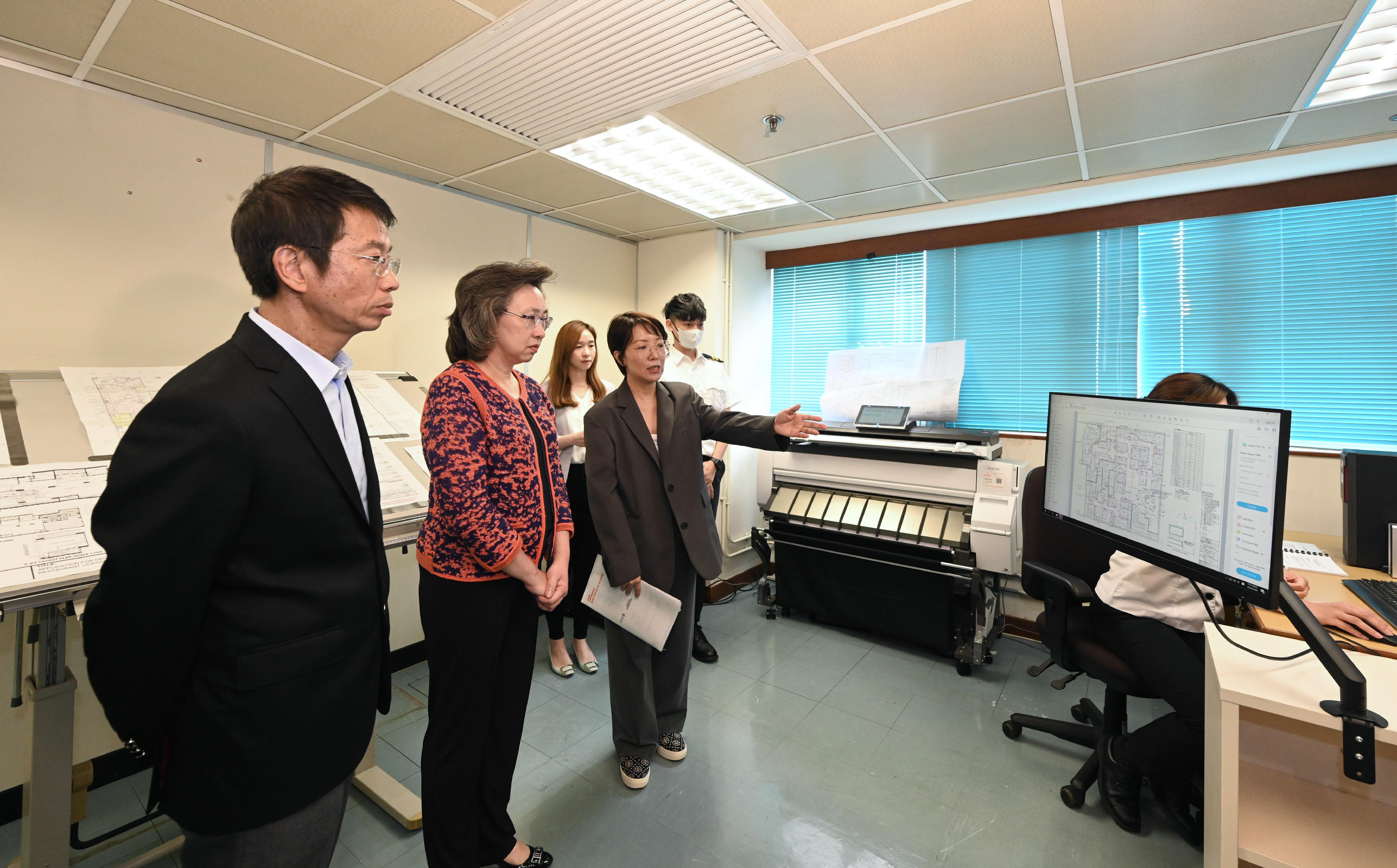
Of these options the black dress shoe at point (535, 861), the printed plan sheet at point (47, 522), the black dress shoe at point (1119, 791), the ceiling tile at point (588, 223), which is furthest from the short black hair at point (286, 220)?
the ceiling tile at point (588, 223)

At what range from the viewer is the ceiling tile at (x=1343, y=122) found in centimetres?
211

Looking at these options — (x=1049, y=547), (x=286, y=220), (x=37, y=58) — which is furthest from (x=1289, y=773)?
(x=37, y=58)

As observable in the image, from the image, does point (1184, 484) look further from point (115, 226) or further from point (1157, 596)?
point (115, 226)

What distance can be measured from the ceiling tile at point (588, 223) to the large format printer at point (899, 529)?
184cm

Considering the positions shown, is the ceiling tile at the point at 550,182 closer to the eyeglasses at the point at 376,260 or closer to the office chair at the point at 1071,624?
the eyeglasses at the point at 376,260

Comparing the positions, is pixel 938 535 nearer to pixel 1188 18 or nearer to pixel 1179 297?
pixel 1179 297

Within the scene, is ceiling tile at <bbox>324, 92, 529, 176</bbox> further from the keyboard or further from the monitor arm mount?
the keyboard

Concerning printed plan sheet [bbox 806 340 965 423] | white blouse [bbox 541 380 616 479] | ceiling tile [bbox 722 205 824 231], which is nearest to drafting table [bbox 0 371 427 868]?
white blouse [bbox 541 380 616 479]

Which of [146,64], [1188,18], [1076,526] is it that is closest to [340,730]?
[1076,526]

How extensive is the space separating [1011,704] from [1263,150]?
2678mm

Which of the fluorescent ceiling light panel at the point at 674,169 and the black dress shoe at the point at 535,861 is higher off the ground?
the fluorescent ceiling light panel at the point at 674,169

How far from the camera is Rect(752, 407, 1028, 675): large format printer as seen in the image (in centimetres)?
287

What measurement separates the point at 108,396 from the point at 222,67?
3.67 feet

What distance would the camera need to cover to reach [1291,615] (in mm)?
1178
